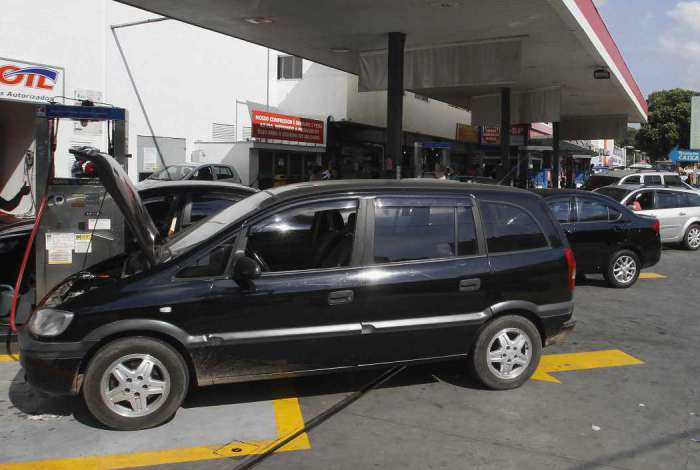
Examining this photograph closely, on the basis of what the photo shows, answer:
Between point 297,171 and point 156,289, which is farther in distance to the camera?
point 297,171

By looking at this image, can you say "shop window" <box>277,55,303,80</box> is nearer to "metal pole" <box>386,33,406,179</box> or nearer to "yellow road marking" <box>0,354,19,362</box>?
"metal pole" <box>386,33,406,179</box>

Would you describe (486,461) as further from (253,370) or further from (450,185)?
(450,185)

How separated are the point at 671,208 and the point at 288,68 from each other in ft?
54.1

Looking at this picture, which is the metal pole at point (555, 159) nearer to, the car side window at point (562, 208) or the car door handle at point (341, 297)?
the car side window at point (562, 208)

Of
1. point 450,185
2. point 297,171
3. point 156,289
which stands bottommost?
point 156,289

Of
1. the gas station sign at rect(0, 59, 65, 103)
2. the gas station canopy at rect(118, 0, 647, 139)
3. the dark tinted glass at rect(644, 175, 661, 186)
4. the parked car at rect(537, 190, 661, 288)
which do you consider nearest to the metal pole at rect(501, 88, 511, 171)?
the gas station canopy at rect(118, 0, 647, 139)

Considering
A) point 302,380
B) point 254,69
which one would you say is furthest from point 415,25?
point 254,69

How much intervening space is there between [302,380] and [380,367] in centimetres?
85

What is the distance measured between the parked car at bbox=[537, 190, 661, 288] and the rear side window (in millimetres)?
4521

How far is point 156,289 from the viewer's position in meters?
4.25

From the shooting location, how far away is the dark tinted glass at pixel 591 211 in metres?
9.66

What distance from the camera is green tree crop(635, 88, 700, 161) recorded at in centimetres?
5422

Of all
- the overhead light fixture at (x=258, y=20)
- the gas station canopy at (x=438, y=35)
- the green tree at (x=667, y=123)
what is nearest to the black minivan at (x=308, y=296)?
the gas station canopy at (x=438, y=35)

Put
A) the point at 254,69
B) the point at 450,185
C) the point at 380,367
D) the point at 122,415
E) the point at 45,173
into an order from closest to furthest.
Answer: the point at 122,415, the point at 380,367, the point at 450,185, the point at 45,173, the point at 254,69
